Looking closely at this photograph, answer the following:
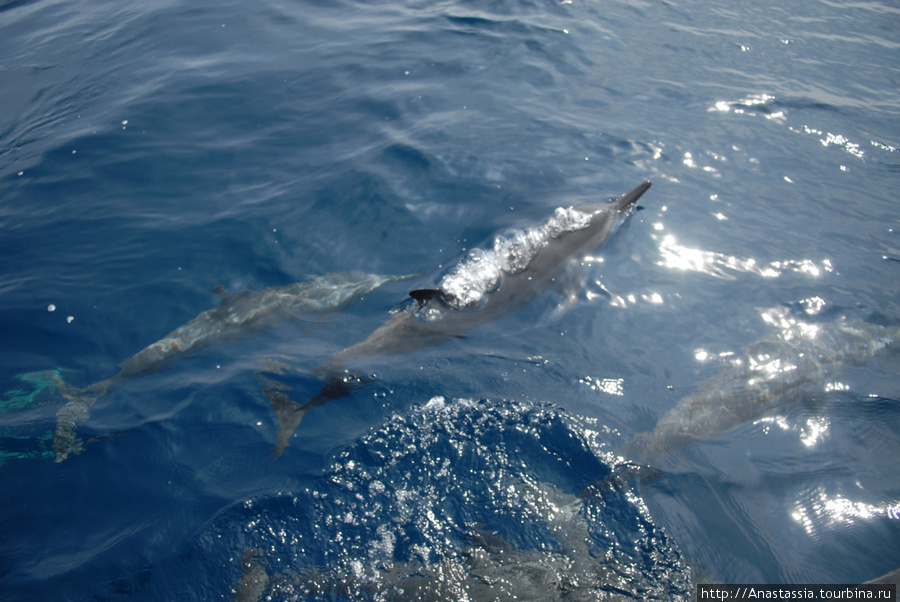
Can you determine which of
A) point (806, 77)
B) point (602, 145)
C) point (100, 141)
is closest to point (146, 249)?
point (100, 141)

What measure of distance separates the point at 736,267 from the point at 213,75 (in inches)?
473

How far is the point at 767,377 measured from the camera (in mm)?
6574

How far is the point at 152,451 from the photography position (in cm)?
594

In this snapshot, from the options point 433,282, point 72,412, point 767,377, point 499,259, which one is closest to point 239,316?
point 72,412

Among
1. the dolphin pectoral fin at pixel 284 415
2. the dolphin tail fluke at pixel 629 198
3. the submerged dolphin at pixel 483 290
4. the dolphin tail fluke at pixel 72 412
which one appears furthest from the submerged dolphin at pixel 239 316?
the dolphin tail fluke at pixel 629 198

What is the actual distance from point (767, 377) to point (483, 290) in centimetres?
380

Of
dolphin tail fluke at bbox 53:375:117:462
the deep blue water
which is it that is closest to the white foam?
the deep blue water

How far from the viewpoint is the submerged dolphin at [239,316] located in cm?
683

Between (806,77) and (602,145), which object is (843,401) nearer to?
(602,145)

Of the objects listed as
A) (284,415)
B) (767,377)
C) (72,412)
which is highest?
(72,412)

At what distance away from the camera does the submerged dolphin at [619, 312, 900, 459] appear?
5.97 m

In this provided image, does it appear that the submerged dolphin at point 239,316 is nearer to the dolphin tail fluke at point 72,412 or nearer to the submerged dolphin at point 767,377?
the dolphin tail fluke at point 72,412

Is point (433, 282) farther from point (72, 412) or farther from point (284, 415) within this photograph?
point (72, 412)

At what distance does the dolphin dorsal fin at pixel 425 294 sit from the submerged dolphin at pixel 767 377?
298 centimetres
